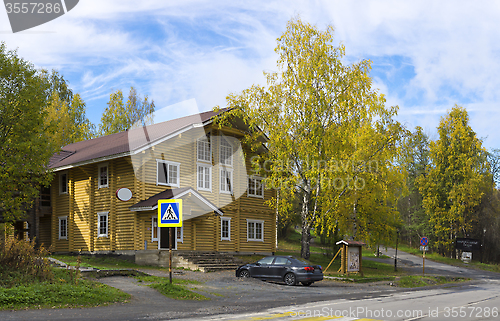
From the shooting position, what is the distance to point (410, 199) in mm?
67062

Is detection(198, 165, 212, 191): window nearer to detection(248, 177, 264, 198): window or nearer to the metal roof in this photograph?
the metal roof

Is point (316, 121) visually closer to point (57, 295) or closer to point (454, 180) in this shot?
point (57, 295)

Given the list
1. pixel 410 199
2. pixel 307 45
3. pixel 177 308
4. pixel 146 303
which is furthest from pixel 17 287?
pixel 410 199

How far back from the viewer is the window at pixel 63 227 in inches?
1264

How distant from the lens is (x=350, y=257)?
28.1m

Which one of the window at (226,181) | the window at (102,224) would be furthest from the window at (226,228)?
the window at (102,224)

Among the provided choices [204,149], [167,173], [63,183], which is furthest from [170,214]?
[63,183]

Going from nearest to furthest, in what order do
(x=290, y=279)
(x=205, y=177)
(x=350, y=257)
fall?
(x=290, y=279), (x=350, y=257), (x=205, y=177)

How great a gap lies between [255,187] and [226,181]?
2.78 m

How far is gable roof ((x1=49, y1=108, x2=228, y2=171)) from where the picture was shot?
2819 cm

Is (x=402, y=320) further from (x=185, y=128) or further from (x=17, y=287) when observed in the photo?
(x=185, y=128)

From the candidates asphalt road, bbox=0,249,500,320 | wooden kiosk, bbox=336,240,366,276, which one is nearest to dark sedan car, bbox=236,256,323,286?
asphalt road, bbox=0,249,500,320

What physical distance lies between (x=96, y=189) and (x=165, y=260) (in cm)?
702

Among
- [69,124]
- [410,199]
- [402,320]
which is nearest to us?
[402,320]
